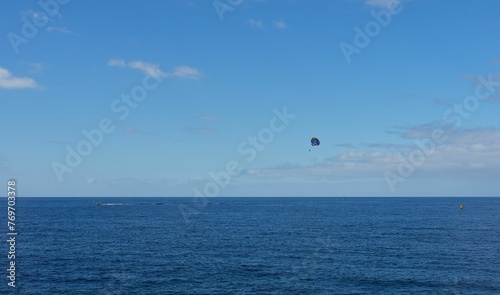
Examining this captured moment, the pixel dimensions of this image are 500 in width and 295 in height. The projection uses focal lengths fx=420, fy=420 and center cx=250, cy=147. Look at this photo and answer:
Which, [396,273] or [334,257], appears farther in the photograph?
[334,257]

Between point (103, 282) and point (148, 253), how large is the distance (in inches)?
867

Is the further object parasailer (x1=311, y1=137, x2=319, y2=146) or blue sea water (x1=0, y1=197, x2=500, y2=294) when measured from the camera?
parasailer (x1=311, y1=137, x2=319, y2=146)

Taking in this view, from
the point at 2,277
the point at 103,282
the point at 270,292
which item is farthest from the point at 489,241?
the point at 2,277

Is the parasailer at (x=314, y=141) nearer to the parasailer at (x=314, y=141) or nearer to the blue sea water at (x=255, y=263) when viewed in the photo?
the parasailer at (x=314, y=141)

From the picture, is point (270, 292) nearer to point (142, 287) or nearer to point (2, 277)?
point (142, 287)

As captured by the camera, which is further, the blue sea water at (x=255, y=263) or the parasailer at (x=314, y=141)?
the parasailer at (x=314, y=141)

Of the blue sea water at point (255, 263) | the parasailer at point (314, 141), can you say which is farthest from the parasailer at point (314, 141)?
the blue sea water at point (255, 263)

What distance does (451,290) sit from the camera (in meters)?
60.7

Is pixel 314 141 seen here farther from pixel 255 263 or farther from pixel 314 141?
pixel 255 263

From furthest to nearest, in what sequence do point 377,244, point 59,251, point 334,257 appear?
point 377,244 → point 59,251 → point 334,257

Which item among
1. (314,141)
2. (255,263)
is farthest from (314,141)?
(255,263)

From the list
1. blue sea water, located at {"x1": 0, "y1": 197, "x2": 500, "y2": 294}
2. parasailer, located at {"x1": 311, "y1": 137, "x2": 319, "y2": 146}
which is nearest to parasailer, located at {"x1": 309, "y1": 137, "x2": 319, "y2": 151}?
parasailer, located at {"x1": 311, "y1": 137, "x2": 319, "y2": 146}

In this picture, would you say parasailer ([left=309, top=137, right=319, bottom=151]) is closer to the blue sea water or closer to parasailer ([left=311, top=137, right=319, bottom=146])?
parasailer ([left=311, top=137, right=319, bottom=146])

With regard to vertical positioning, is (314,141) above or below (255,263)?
above
